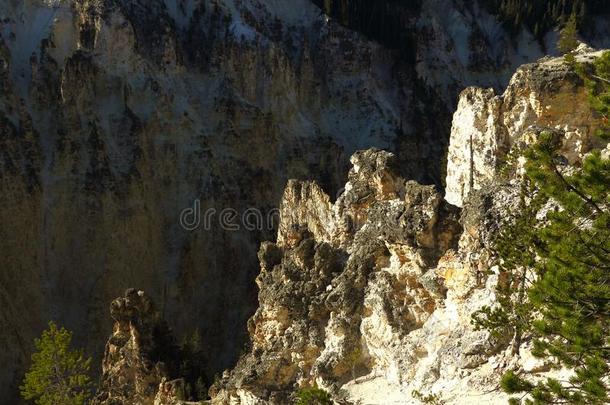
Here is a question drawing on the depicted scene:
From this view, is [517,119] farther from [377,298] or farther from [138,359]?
[138,359]

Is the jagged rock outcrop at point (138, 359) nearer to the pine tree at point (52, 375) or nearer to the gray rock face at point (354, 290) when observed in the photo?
the pine tree at point (52, 375)

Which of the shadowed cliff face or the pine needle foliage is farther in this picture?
the shadowed cliff face

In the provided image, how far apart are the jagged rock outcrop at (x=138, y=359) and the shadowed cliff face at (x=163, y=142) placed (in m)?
9.81

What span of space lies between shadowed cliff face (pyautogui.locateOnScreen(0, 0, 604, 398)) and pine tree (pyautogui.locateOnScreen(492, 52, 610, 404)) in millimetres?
29125

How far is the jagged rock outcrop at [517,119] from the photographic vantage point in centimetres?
2334

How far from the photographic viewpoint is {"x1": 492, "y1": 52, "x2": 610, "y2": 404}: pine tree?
12500 mm

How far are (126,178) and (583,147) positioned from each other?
27.0 m

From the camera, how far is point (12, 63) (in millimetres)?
43625

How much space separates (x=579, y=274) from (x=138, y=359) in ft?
68.0

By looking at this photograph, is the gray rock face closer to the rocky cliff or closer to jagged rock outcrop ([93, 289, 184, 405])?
the rocky cliff

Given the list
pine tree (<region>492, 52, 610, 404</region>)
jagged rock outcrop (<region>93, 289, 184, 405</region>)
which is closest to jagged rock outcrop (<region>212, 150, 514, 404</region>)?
jagged rock outcrop (<region>93, 289, 184, 405</region>)

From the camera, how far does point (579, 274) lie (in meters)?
12.7

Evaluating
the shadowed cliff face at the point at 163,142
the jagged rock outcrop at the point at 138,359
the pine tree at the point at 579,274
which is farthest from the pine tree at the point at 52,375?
the pine tree at the point at 579,274

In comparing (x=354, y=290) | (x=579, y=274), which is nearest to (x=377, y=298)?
(x=354, y=290)
